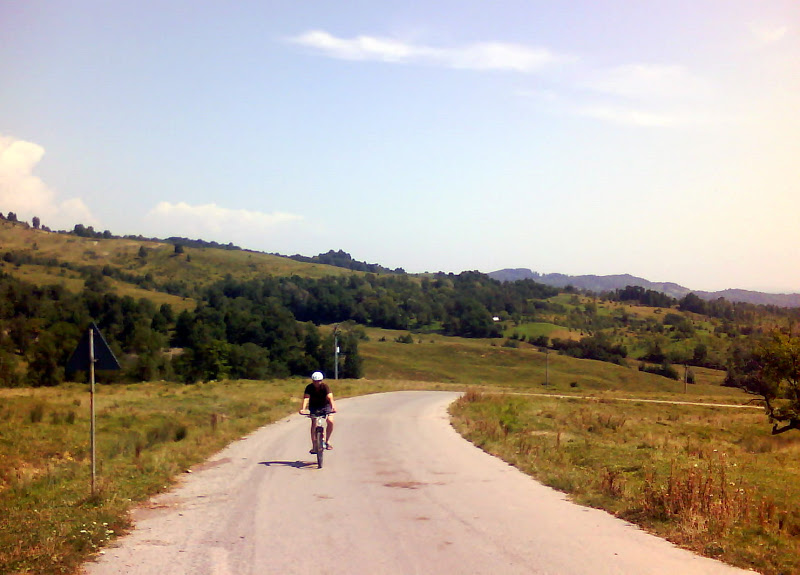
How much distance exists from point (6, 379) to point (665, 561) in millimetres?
71312

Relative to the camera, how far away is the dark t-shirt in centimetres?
1475

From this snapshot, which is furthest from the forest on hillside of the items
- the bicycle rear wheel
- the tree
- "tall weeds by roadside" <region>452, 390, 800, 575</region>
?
the bicycle rear wheel

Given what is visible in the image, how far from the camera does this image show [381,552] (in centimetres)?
756

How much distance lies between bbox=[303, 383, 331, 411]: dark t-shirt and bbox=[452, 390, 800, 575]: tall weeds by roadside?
4.03 meters

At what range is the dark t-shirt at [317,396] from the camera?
14.8 m

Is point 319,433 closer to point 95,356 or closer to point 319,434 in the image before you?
point 319,434

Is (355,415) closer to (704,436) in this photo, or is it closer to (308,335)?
(704,436)

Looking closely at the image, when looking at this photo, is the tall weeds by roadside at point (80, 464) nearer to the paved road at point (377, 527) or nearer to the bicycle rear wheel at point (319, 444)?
the paved road at point (377, 527)

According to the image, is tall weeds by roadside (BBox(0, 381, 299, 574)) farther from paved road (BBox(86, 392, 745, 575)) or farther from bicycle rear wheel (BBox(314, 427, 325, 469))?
bicycle rear wheel (BBox(314, 427, 325, 469))

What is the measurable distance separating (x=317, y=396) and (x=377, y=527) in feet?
20.6

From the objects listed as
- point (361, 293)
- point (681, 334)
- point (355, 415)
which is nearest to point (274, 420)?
point (355, 415)

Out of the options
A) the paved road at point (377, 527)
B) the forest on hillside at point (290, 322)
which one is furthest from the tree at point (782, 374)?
the paved road at point (377, 527)

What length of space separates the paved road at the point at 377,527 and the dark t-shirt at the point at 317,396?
1.14m

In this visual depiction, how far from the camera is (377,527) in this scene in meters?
8.77
